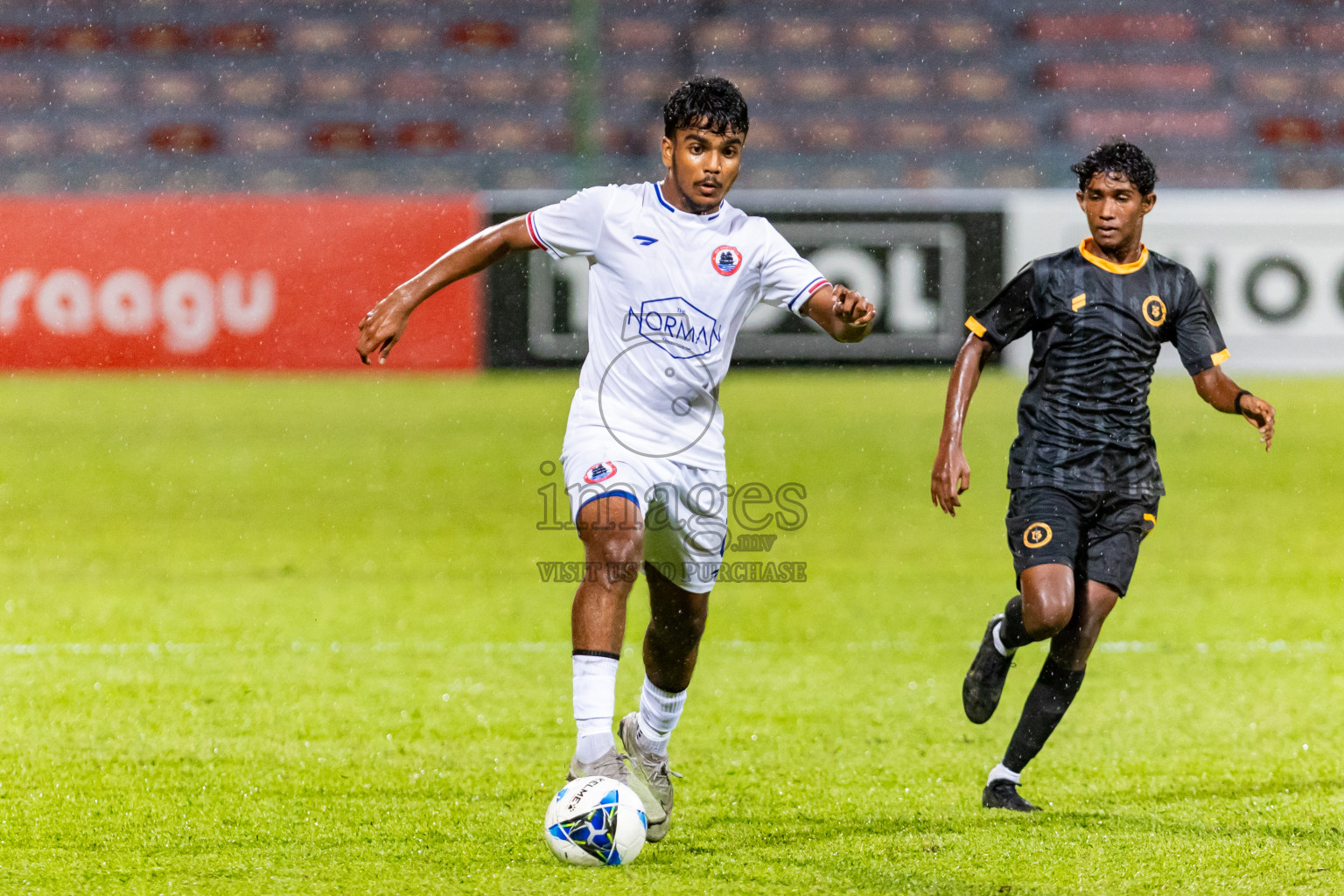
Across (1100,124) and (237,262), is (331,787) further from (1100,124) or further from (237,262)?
(1100,124)

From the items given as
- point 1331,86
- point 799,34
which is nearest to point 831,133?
point 799,34

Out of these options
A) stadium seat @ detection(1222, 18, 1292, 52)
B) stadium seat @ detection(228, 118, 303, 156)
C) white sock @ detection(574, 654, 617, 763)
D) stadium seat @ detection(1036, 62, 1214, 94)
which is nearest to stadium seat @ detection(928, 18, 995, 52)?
stadium seat @ detection(1036, 62, 1214, 94)

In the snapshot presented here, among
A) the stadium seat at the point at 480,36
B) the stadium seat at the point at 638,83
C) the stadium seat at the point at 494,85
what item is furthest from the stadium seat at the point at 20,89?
the stadium seat at the point at 638,83

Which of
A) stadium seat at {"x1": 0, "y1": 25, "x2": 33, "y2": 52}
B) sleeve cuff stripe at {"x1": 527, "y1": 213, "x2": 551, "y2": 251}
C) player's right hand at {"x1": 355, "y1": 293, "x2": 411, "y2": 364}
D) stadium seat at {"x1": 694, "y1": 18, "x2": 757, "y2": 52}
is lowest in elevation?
player's right hand at {"x1": 355, "y1": 293, "x2": 411, "y2": 364}

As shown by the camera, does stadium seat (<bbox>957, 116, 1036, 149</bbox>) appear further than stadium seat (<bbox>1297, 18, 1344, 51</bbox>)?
No

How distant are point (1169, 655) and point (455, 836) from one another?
3.75m

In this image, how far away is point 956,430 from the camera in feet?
13.8

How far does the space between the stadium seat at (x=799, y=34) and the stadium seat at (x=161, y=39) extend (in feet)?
24.5

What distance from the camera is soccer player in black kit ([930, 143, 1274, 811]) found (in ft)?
14.1

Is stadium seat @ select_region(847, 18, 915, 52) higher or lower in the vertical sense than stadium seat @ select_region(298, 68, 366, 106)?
higher

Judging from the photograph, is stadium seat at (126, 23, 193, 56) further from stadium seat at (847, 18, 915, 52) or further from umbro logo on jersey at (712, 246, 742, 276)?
umbro logo on jersey at (712, 246, 742, 276)

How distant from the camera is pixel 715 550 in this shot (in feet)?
13.4

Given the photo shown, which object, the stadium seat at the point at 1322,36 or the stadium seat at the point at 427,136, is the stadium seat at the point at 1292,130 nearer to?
the stadium seat at the point at 1322,36

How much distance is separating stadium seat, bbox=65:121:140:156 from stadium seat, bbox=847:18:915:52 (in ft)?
30.0
